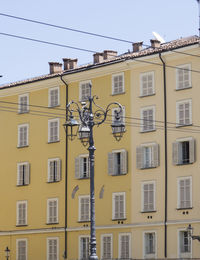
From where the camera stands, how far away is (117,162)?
59.0 meters

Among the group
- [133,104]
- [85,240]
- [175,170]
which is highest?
[133,104]

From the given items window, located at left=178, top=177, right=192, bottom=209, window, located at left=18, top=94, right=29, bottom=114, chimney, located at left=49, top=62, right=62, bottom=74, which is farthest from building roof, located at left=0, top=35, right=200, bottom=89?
window, located at left=178, top=177, right=192, bottom=209

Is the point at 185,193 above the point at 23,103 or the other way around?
the other way around

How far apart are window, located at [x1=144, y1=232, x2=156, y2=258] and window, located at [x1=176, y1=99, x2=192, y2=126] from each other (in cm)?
706

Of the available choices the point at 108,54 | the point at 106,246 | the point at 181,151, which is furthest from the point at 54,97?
the point at 181,151

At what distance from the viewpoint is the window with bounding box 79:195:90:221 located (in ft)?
197

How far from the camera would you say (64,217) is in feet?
201

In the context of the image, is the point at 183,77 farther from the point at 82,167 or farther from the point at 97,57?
the point at 82,167

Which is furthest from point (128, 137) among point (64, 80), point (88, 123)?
point (88, 123)

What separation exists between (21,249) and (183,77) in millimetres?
17241

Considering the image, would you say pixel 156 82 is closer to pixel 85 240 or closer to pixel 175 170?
pixel 175 170

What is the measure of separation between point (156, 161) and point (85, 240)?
7.79 m

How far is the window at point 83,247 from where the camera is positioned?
2352 inches

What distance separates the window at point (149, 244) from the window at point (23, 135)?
12.5 metres
